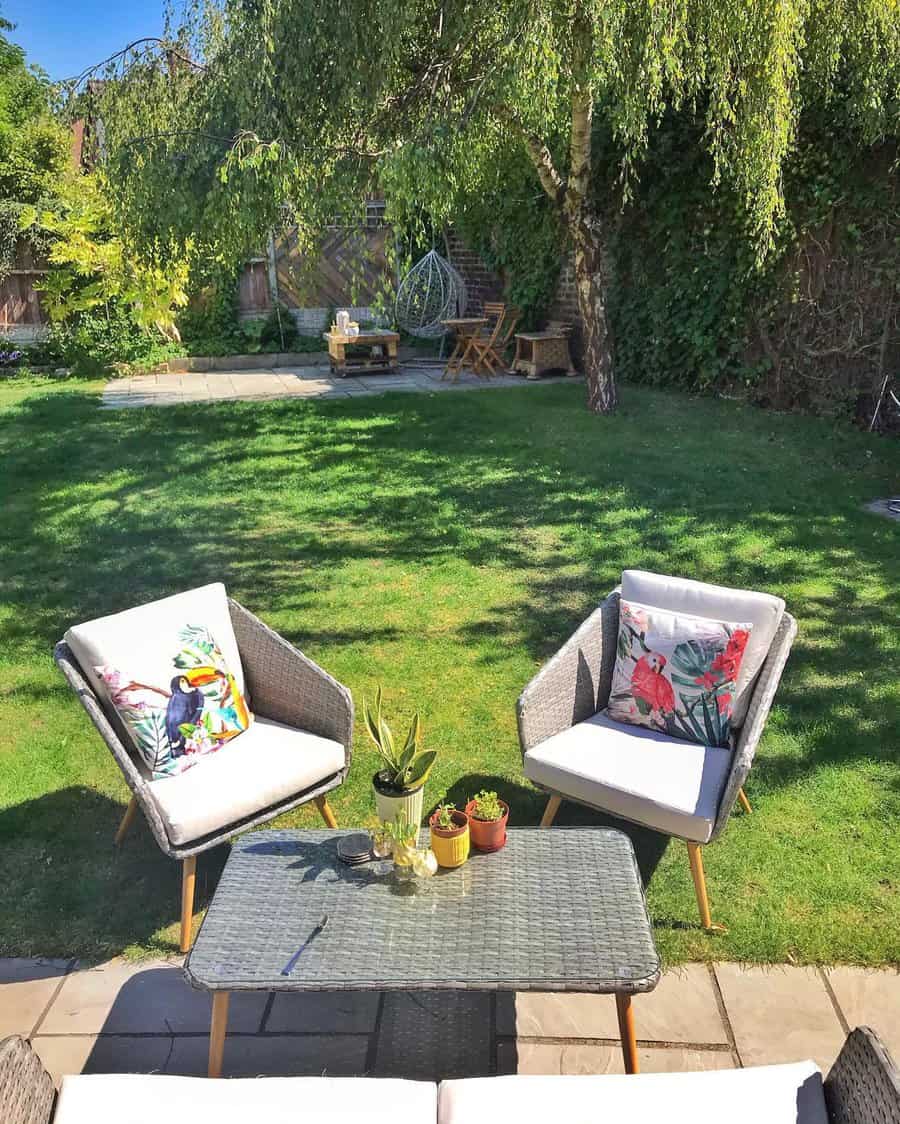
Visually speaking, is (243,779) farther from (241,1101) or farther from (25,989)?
(241,1101)

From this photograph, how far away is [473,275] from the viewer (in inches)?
592

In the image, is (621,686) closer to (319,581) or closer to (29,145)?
(319,581)

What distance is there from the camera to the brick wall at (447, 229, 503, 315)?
14.6m

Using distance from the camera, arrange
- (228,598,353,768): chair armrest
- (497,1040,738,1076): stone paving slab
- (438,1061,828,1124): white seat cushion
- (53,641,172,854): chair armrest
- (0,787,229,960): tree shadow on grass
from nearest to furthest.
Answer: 1. (438,1061,828,1124): white seat cushion
2. (497,1040,738,1076): stone paving slab
3. (53,641,172,854): chair armrest
4. (0,787,229,960): tree shadow on grass
5. (228,598,353,768): chair armrest

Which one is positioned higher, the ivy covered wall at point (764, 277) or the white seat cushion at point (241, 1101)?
the ivy covered wall at point (764, 277)

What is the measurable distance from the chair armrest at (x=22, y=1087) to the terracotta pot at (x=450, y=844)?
3.65 ft

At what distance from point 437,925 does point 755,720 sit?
1.34m

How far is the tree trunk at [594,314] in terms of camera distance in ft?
30.9

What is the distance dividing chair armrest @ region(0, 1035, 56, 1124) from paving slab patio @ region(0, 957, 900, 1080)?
27.5 inches

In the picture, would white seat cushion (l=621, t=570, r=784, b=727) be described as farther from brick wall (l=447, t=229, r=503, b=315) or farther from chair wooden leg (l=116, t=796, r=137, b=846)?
brick wall (l=447, t=229, r=503, b=315)

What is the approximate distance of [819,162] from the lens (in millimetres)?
9039

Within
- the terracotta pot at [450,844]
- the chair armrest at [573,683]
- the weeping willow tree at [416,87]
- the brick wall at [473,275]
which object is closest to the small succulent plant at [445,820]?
the terracotta pot at [450,844]

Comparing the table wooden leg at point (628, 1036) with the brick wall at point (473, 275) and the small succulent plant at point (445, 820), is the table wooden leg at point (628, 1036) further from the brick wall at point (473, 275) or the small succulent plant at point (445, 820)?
the brick wall at point (473, 275)

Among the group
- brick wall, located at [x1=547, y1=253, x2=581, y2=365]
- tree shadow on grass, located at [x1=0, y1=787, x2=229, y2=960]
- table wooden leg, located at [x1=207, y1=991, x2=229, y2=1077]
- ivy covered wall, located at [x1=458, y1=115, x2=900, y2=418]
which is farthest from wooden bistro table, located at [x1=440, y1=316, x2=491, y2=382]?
table wooden leg, located at [x1=207, y1=991, x2=229, y2=1077]
